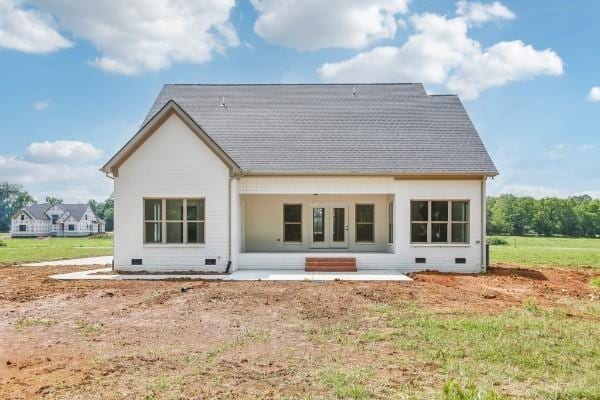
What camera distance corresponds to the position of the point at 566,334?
8461mm

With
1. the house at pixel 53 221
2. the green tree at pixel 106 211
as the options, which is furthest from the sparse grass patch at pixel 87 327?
the green tree at pixel 106 211

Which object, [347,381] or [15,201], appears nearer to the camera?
[347,381]

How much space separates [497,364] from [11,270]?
1963cm

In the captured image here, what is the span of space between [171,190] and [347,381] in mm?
13224

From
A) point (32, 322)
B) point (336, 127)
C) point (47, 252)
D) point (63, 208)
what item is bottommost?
point (47, 252)

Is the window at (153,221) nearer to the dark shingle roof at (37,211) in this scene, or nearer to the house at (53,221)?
the house at (53,221)

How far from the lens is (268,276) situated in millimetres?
16750

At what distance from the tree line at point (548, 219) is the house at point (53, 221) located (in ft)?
240

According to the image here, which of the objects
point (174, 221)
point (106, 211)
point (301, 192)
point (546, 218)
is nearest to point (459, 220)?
point (301, 192)

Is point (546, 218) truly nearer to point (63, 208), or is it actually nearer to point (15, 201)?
point (63, 208)

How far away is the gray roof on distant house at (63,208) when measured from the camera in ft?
282

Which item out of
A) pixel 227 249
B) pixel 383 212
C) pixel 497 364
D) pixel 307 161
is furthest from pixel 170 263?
pixel 497 364

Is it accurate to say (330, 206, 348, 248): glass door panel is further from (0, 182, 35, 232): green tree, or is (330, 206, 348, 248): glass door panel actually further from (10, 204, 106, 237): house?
(0, 182, 35, 232): green tree

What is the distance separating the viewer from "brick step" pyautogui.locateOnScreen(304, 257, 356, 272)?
60.0 feet
